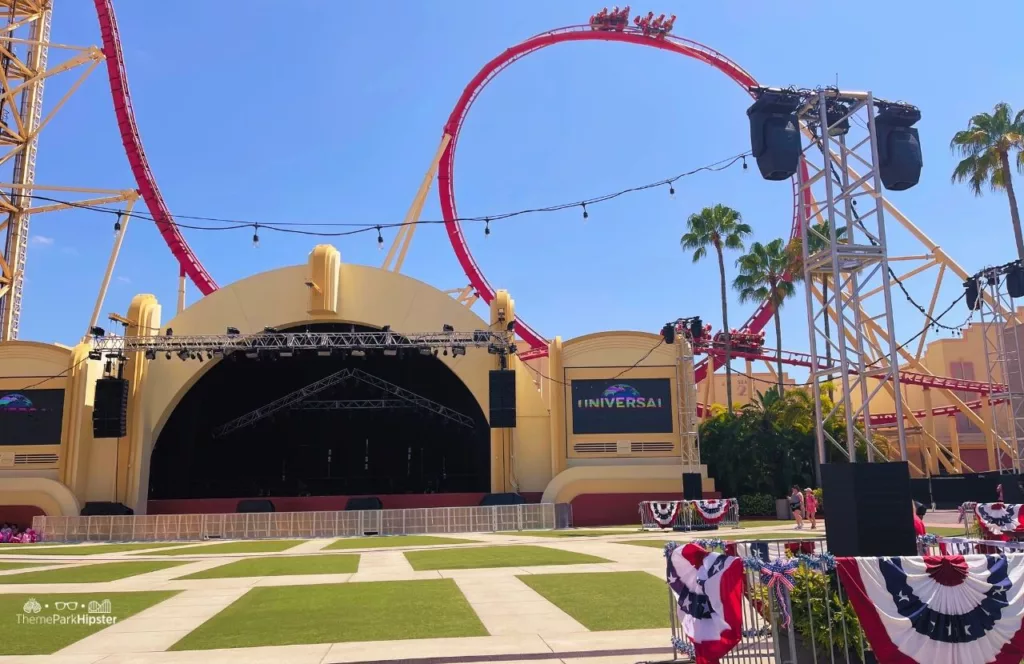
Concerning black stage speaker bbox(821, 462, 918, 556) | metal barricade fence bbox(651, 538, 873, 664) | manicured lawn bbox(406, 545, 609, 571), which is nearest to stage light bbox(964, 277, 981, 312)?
manicured lawn bbox(406, 545, 609, 571)

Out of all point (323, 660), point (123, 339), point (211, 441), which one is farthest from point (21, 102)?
point (323, 660)

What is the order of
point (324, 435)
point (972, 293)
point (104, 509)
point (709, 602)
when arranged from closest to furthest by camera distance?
point (709, 602) → point (972, 293) → point (104, 509) → point (324, 435)

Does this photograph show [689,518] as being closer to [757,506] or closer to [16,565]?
[757,506]

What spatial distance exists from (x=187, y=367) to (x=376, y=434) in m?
11.4

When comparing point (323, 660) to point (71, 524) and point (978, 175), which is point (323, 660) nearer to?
point (71, 524)

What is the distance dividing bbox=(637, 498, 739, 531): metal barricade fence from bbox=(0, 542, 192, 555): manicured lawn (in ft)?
52.4

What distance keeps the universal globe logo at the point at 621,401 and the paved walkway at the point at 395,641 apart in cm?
1874

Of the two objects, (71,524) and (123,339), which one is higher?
(123,339)

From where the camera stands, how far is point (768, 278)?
41062mm

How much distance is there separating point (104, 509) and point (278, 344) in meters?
10.1

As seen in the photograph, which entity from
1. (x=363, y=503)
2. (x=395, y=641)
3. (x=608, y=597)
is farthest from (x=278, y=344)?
(x=395, y=641)

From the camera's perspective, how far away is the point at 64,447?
111ft

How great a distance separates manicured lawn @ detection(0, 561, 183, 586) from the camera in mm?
14523

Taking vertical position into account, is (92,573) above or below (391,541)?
above
